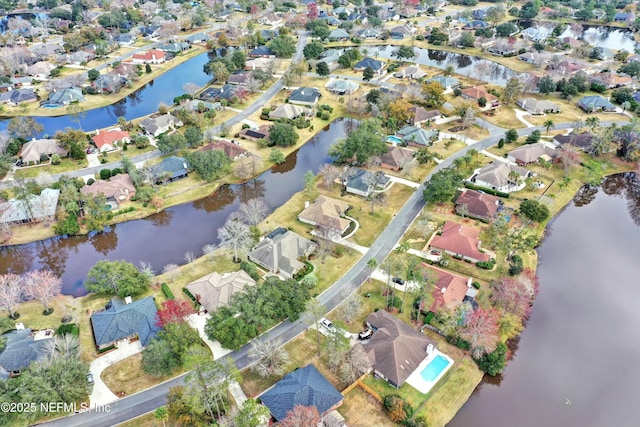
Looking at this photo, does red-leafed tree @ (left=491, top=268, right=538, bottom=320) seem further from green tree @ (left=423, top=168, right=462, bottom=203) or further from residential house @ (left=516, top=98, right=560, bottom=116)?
residential house @ (left=516, top=98, right=560, bottom=116)

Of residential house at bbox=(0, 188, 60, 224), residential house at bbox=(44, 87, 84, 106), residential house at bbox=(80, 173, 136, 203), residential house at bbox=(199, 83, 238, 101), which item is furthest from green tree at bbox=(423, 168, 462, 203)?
Result: residential house at bbox=(44, 87, 84, 106)

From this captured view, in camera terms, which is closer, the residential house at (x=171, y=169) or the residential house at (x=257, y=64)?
the residential house at (x=171, y=169)

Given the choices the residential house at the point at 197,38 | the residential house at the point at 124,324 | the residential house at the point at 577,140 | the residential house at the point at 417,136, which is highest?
the residential house at the point at 577,140

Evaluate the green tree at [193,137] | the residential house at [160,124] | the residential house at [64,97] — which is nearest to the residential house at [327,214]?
the green tree at [193,137]

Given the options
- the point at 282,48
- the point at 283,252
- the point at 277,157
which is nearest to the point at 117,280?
the point at 283,252

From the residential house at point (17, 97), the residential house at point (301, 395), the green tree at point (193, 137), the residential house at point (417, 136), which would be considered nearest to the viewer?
the residential house at point (301, 395)

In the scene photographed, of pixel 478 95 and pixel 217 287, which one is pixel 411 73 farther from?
pixel 217 287

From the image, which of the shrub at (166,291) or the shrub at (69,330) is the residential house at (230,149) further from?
the shrub at (69,330)
